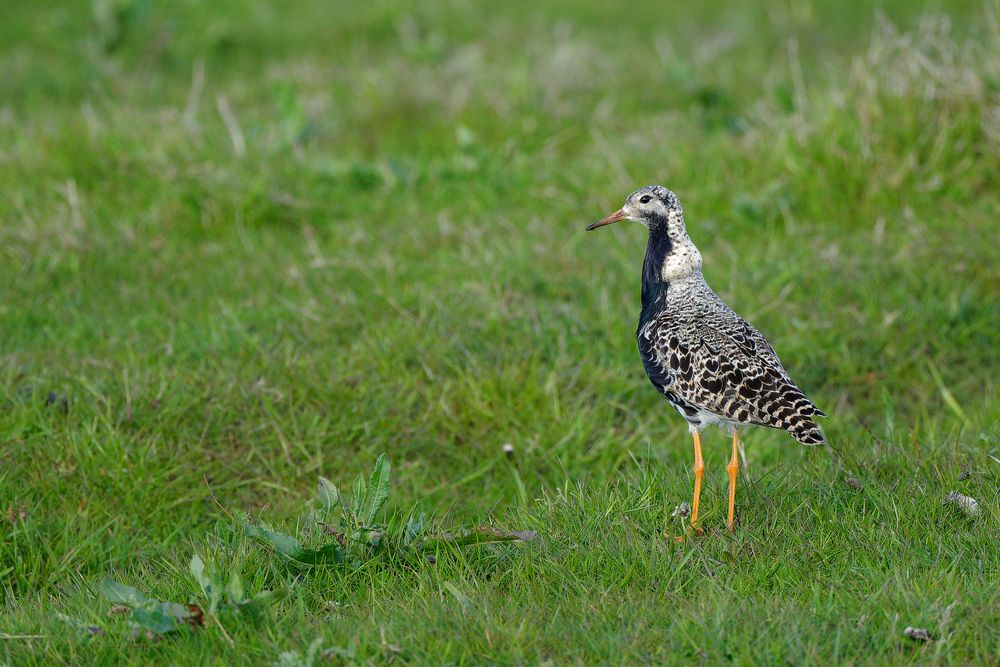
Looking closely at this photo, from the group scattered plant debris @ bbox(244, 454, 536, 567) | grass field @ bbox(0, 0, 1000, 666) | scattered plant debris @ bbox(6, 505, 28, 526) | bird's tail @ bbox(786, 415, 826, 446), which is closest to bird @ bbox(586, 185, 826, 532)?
bird's tail @ bbox(786, 415, 826, 446)

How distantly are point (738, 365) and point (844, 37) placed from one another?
7865 mm

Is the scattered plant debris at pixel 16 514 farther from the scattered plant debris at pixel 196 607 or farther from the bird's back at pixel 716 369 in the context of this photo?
the bird's back at pixel 716 369

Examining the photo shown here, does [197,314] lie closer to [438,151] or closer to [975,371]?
[438,151]

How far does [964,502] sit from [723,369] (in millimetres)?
986

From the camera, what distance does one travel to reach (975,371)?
19.4ft

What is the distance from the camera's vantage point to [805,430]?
393 cm

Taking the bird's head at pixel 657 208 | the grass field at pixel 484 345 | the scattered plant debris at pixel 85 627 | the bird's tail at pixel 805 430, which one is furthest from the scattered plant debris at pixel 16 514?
the bird's tail at pixel 805 430

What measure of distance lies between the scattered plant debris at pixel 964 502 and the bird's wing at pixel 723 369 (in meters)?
0.59

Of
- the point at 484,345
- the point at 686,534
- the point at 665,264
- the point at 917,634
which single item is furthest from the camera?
the point at 484,345

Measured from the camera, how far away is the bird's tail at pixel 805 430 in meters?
3.92

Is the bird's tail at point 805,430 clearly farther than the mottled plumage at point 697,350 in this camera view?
No

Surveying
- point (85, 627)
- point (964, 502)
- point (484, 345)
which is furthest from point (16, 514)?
point (964, 502)

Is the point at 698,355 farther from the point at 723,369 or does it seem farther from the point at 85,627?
the point at 85,627

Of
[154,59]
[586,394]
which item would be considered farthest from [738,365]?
[154,59]
